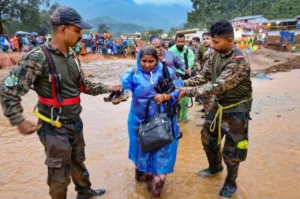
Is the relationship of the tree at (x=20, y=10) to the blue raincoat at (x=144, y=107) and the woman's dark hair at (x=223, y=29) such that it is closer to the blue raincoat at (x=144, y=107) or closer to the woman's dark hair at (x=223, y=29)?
the blue raincoat at (x=144, y=107)

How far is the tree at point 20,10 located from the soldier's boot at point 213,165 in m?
37.4

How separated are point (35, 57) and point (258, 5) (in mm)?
70322

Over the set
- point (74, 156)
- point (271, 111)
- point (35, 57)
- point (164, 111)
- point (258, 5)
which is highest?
point (258, 5)

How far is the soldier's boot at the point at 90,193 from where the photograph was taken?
3.14m

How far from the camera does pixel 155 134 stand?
2.90 meters

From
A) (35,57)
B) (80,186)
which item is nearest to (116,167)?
(80,186)

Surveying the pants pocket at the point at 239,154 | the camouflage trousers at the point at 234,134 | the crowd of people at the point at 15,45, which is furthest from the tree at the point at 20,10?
the pants pocket at the point at 239,154

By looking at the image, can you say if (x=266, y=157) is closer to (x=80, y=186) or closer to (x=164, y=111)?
(x=164, y=111)

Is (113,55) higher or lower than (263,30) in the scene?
lower

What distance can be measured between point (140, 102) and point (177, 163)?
1.56 meters

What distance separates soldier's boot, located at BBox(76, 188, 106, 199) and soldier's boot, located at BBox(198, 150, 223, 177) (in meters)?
1.37

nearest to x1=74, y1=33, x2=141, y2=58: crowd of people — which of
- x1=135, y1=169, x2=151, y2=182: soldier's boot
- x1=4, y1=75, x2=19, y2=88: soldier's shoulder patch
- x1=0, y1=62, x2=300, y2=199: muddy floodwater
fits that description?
x1=0, y1=62, x2=300, y2=199: muddy floodwater

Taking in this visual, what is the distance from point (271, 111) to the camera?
7188mm

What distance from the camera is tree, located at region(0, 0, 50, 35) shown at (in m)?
35.0
